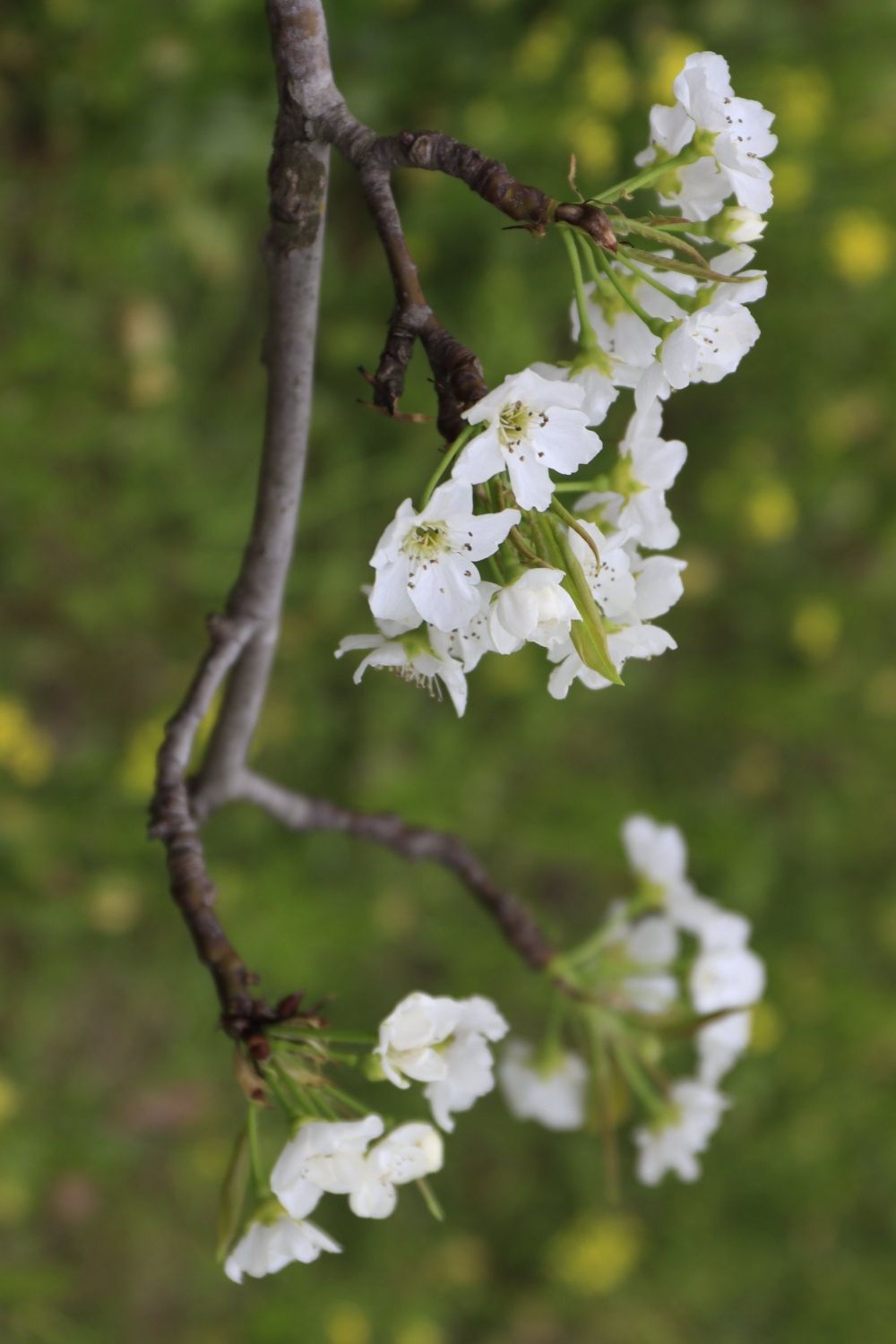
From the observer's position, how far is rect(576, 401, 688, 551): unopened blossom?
1184mm

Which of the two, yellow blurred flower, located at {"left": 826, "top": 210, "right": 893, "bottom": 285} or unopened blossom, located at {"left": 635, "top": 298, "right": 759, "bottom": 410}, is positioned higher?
yellow blurred flower, located at {"left": 826, "top": 210, "right": 893, "bottom": 285}

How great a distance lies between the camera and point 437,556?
1.02 metres

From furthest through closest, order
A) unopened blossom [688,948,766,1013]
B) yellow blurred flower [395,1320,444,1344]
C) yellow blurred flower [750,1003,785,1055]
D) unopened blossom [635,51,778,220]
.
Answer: yellow blurred flower [750,1003,785,1055] → yellow blurred flower [395,1320,444,1344] → unopened blossom [688,948,766,1013] → unopened blossom [635,51,778,220]

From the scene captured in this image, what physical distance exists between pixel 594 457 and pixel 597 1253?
3387 millimetres

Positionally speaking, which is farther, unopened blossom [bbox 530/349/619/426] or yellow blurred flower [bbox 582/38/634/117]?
yellow blurred flower [bbox 582/38/634/117]

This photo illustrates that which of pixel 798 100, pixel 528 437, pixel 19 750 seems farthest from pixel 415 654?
pixel 798 100

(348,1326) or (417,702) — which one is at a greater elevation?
(417,702)

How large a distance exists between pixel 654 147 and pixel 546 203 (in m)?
0.33

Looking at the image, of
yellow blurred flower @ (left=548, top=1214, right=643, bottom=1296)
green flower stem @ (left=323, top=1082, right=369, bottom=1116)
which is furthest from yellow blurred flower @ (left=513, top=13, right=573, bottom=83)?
yellow blurred flower @ (left=548, top=1214, right=643, bottom=1296)

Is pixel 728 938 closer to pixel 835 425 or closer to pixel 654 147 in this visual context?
pixel 654 147

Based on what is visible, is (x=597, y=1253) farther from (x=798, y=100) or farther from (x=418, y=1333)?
(x=798, y=100)

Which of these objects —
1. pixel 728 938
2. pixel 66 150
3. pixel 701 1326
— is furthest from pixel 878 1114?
pixel 66 150

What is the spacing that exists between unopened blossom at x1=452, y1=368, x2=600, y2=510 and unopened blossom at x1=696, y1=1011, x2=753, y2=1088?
45.0 inches

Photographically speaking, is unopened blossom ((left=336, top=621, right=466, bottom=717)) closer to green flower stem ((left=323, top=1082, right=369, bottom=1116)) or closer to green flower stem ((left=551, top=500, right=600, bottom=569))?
green flower stem ((left=551, top=500, right=600, bottom=569))
